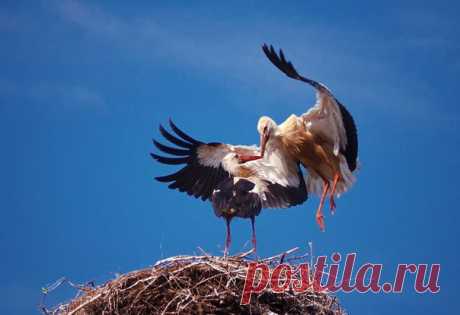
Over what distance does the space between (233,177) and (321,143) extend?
39.2 inches

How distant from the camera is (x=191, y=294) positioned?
5.90 meters

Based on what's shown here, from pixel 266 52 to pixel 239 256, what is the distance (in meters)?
1.93

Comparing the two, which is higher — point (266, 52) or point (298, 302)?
point (266, 52)

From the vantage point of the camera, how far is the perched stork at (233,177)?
727 cm

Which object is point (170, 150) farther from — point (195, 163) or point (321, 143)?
point (321, 143)

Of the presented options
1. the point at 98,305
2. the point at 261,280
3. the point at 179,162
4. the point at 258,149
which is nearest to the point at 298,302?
the point at 261,280

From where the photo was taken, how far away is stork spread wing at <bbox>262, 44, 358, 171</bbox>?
284 inches

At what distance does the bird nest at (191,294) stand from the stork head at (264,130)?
6.32 feet

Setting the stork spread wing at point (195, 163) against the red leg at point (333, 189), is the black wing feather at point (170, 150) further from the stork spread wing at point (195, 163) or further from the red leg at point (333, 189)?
the red leg at point (333, 189)

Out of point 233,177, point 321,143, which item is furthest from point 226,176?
point 321,143

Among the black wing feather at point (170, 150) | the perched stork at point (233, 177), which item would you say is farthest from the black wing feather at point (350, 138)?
the black wing feather at point (170, 150)

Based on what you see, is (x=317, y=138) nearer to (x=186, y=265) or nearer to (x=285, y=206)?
(x=285, y=206)

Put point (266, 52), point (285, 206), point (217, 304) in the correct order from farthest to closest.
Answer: point (285, 206)
point (266, 52)
point (217, 304)

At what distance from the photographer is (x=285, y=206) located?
25.9 feet
